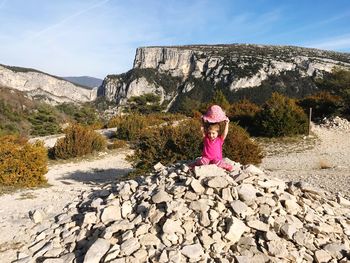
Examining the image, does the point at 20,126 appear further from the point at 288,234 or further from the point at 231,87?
the point at 231,87

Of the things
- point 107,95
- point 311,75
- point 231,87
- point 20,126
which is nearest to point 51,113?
point 20,126

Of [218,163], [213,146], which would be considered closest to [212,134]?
[213,146]

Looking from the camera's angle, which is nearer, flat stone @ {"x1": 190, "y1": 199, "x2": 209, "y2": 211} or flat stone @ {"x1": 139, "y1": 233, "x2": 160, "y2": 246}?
flat stone @ {"x1": 139, "y1": 233, "x2": 160, "y2": 246}

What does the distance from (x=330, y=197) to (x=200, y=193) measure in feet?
8.95

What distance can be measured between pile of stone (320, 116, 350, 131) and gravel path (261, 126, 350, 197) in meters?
0.42

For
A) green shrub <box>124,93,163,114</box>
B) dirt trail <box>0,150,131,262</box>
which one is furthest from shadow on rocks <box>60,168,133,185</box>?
green shrub <box>124,93,163,114</box>

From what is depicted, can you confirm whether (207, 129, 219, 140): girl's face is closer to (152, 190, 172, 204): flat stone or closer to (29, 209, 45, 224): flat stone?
(152, 190, 172, 204): flat stone

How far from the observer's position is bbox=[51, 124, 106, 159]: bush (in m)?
15.4

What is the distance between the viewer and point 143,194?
5.94 metres

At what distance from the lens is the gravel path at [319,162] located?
969 cm

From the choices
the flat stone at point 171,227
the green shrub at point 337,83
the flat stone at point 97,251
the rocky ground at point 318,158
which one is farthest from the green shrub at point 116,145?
the green shrub at point 337,83

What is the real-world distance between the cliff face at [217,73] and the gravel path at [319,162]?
61577 mm

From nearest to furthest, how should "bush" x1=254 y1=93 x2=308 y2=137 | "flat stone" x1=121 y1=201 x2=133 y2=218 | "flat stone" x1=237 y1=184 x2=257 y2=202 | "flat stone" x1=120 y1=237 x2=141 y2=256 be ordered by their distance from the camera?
"flat stone" x1=120 y1=237 x2=141 y2=256
"flat stone" x1=237 y1=184 x2=257 y2=202
"flat stone" x1=121 y1=201 x2=133 y2=218
"bush" x1=254 y1=93 x2=308 y2=137

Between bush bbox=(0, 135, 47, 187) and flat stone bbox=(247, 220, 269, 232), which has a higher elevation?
flat stone bbox=(247, 220, 269, 232)
